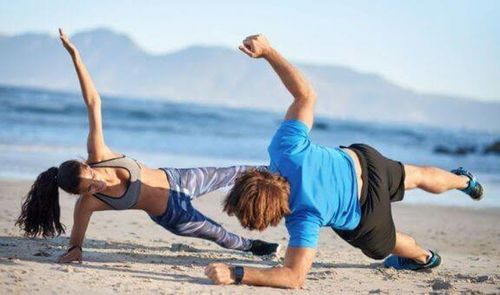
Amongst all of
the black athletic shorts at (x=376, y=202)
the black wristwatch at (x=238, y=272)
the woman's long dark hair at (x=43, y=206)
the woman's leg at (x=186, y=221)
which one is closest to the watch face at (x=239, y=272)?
the black wristwatch at (x=238, y=272)

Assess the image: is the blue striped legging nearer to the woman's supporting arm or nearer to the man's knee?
the woman's supporting arm

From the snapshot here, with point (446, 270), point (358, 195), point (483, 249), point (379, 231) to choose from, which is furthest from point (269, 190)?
point (483, 249)

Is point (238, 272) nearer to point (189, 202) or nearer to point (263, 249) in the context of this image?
point (189, 202)

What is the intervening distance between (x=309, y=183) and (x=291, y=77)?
713 mm

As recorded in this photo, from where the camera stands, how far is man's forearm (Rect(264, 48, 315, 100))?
15.7 ft

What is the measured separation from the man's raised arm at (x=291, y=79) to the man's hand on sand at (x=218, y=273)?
1060 mm

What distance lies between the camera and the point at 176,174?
5.69 m

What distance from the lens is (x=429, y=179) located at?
5617mm

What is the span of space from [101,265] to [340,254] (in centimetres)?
246

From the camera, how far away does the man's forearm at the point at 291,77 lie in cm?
480

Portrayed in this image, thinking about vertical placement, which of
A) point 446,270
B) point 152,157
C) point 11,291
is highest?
point 152,157

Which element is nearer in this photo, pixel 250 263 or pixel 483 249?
pixel 250 263

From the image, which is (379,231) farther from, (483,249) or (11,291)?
(483,249)

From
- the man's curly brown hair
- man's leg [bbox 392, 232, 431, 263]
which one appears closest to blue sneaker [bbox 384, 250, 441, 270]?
man's leg [bbox 392, 232, 431, 263]
